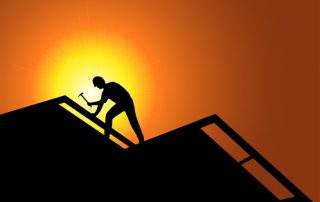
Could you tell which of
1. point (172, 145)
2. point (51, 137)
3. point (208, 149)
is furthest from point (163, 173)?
point (51, 137)

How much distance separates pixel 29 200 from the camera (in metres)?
7.90

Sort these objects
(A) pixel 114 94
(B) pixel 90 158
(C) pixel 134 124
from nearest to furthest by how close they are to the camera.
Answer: (B) pixel 90 158
(A) pixel 114 94
(C) pixel 134 124

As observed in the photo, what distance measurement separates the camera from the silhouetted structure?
26.2 ft

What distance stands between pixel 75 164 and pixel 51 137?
745 mm

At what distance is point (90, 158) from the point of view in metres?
8.80

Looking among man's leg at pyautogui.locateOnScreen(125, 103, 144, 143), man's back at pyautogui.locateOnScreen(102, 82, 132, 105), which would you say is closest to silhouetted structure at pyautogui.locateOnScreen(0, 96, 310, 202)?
man's leg at pyautogui.locateOnScreen(125, 103, 144, 143)

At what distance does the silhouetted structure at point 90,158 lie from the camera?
7.99m

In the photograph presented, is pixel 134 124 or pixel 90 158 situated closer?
pixel 90 158

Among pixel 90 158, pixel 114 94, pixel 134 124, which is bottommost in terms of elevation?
pixel 90 158

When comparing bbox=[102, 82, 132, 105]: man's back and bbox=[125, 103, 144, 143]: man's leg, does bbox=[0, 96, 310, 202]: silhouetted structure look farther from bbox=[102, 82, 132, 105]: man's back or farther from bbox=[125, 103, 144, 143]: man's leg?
bbox=[102, 82, 132, 105]: man's back

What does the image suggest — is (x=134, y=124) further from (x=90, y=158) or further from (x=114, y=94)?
(x=90, y=158)

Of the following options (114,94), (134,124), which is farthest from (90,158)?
(114,94)

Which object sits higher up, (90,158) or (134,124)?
(134,124)

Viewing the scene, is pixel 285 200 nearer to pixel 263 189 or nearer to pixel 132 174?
pixel 263 189
